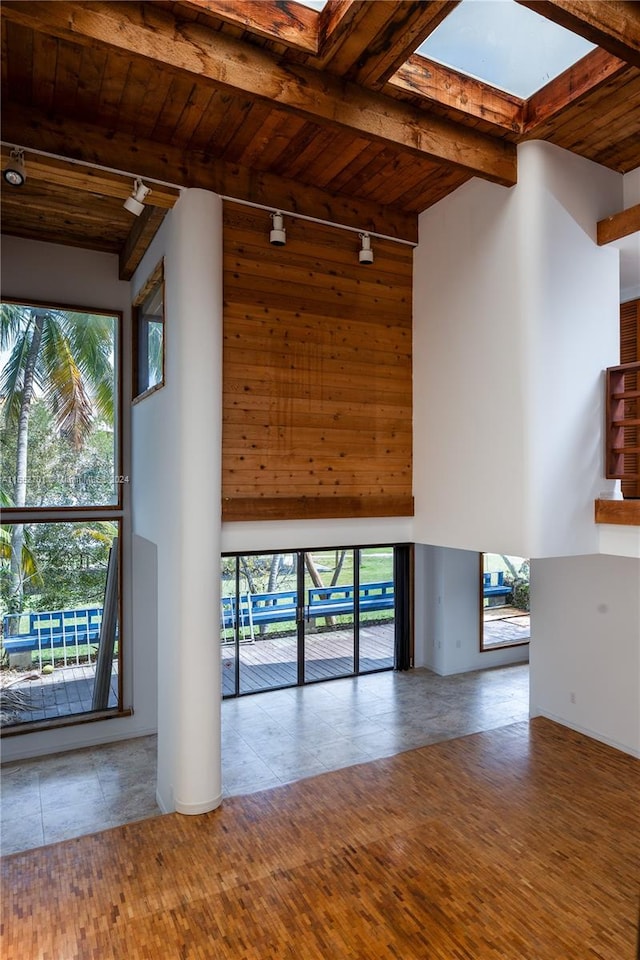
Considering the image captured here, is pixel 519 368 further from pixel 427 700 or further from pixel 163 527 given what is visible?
pixel 427 700

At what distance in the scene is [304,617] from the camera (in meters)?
8.85

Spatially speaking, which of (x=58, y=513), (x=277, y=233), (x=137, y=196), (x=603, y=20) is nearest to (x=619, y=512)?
(x=603, y=20)

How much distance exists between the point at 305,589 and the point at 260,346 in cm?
489

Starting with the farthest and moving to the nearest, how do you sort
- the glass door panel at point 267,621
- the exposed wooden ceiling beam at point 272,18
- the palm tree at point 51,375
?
the glass door panel at point 267,621, the palm tree at point 51,375, the exposed wooden ceiling beam at point 272,18

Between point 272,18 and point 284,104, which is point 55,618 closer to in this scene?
point 284,104

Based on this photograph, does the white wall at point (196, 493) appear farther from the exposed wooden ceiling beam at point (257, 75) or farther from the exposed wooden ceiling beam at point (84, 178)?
the exposed wooden ceiling beam at point (257, 75)

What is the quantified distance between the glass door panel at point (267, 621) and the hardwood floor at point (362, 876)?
3.75 m

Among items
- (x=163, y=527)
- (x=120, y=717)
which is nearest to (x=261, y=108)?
(x=163, y=527)

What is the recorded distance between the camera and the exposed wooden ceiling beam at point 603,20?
2916 mm

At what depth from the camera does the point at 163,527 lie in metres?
5.09

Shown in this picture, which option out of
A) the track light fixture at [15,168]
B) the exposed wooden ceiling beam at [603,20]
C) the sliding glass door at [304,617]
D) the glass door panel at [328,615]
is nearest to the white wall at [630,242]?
the exposed wooden ceiling beam at [603,20]

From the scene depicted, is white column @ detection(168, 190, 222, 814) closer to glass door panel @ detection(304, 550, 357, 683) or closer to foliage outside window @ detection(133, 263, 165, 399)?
foliage outside window @ detection(133, 263, 165, 399)

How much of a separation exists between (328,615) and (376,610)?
2.83 feet

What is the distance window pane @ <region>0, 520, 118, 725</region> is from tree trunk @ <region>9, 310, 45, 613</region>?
1cm
